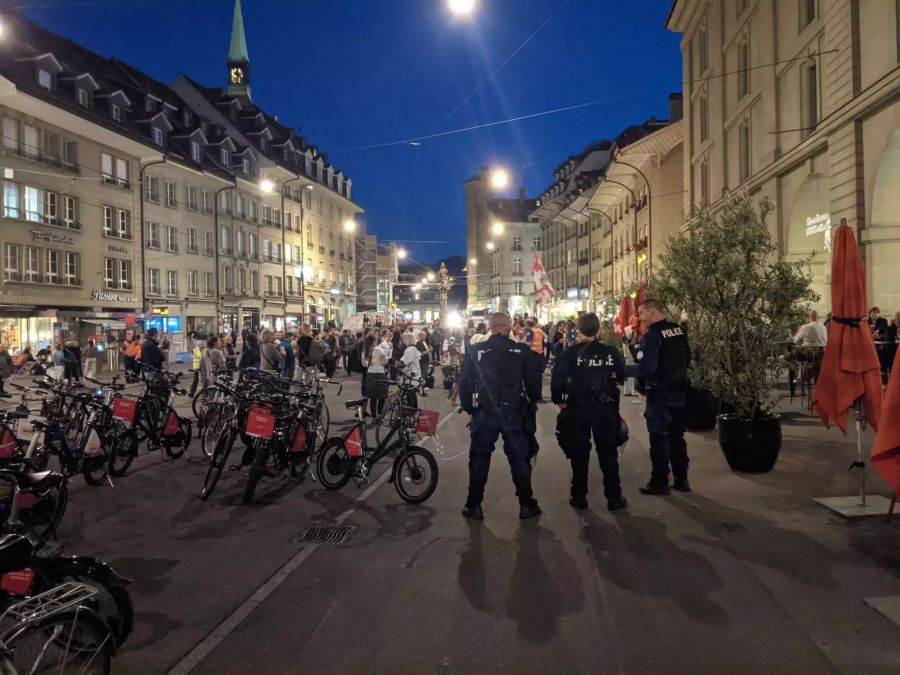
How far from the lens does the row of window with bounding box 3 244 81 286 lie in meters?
30.9

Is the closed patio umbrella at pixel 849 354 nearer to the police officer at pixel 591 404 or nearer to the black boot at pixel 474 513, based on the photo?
Answer: the police officer at pixel 591 404

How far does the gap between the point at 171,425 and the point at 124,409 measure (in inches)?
46.9

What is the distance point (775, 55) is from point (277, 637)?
2431 cm

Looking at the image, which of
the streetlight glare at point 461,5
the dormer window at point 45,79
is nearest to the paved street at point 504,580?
the streetlight glare at point 461,5

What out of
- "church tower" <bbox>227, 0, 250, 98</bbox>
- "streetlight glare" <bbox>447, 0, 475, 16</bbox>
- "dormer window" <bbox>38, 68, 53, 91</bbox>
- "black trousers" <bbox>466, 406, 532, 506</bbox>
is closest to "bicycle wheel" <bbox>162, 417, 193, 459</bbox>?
"black trousers" <bbox>466, 406, 532, 506</bbox>

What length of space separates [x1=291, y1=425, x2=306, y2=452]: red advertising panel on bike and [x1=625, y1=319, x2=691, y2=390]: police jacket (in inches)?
156

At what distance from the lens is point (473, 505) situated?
6848 millimetres

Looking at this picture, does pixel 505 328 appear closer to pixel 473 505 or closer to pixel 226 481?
pixel 473 505

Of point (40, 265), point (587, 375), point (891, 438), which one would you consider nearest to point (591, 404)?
point (587, 375)

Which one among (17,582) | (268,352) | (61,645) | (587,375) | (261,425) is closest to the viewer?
(61,645)

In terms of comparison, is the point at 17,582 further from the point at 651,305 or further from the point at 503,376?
the point at 651,305

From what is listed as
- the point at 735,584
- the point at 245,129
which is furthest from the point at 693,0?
the point at 245,129

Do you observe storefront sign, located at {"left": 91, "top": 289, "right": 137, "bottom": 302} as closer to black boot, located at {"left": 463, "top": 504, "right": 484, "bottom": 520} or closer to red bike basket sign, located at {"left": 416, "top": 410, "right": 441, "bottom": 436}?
red bike basket sign, located at {"left": 416, "top": 410, "right": 441, "bottom": 436}

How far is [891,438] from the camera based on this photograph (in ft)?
16.1
